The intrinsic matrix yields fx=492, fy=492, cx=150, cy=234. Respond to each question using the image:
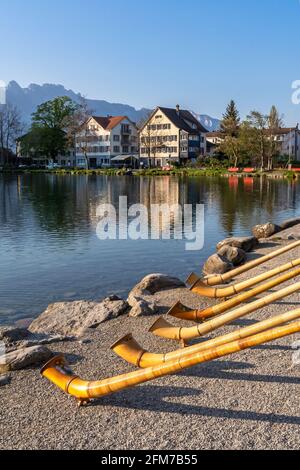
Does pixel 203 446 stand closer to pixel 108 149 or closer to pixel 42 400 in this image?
pixel 42 400

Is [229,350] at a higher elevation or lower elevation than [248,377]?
higher

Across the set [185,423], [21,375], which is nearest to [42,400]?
[21,375]

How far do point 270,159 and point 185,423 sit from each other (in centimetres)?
10324

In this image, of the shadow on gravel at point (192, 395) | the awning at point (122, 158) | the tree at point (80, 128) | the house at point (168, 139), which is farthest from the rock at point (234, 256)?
the tree at point (80, 128)

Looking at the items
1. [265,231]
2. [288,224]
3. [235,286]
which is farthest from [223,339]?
[288,224]

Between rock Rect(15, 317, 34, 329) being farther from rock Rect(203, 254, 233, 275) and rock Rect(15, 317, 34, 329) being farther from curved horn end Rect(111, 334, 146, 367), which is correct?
rock Rect(203, 254, 233, 275)

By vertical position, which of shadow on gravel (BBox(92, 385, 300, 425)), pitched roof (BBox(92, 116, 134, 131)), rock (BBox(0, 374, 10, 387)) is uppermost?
pitched roof (BBox(92, 116, 134, 131))

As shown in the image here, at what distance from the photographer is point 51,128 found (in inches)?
5551

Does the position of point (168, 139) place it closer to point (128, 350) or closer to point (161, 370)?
point (128, 350)

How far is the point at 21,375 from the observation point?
7.90 meters

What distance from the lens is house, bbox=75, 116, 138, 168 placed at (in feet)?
462

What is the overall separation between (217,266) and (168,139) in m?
119

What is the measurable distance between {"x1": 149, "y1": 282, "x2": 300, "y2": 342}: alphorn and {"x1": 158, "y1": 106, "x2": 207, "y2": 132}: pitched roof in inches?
4962

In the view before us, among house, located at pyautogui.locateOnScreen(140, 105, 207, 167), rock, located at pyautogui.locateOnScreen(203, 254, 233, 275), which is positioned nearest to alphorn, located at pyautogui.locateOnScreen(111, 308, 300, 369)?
rock, located at pyautogui.locateOnScreen(203, 254, 233, 275)
